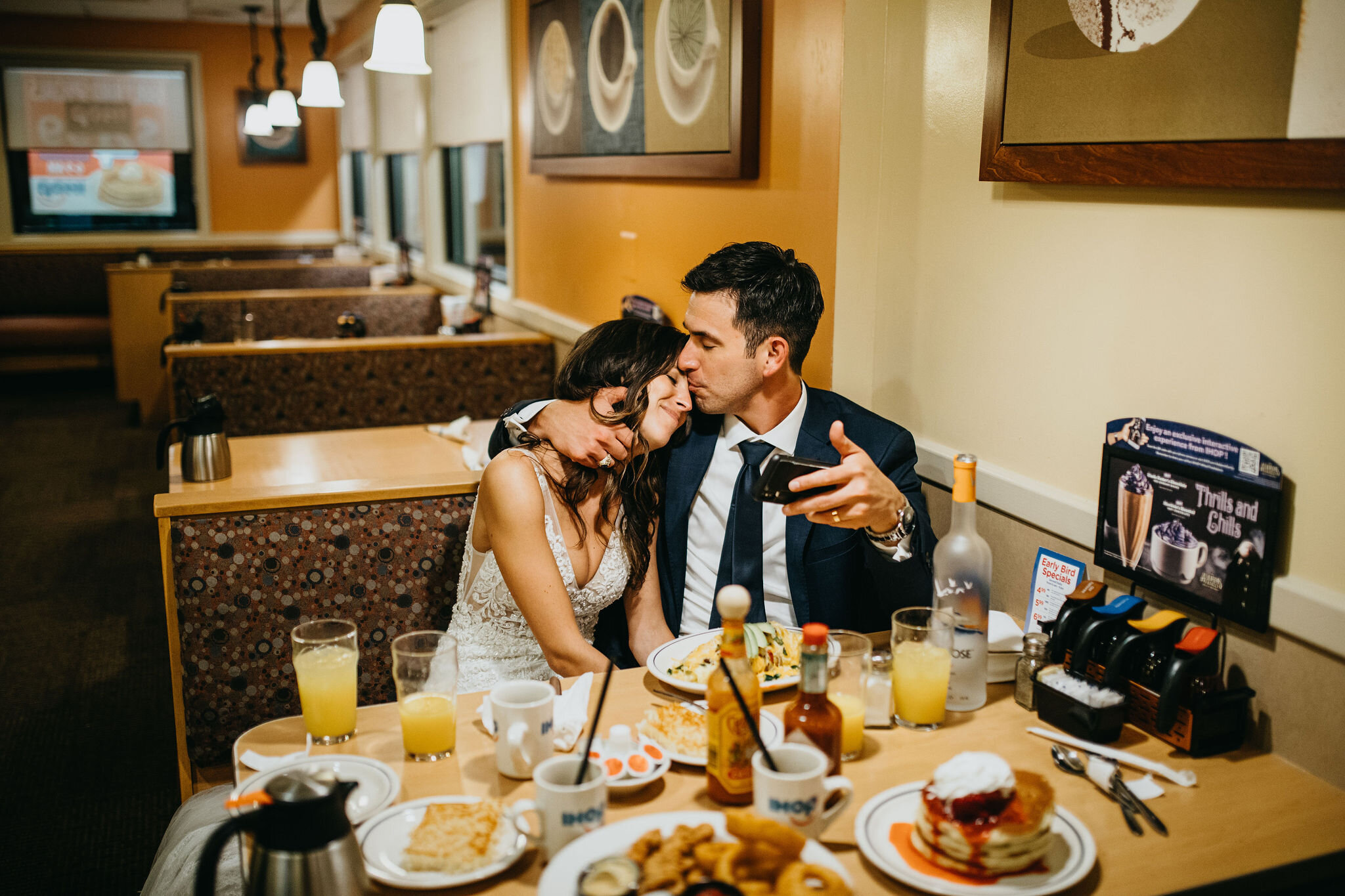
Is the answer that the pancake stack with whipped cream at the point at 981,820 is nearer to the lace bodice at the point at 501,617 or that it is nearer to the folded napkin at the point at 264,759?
the folded napkin at the point at 264,759

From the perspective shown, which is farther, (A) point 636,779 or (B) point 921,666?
(B) point 921,666

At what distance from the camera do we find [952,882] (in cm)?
110

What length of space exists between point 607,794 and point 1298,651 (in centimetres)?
95

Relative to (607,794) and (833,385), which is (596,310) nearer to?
(833,385)

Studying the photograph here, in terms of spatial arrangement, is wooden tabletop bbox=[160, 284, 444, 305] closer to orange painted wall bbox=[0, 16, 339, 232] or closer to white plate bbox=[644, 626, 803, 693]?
orange painted wall bbox=[0, 16, 339, 232]

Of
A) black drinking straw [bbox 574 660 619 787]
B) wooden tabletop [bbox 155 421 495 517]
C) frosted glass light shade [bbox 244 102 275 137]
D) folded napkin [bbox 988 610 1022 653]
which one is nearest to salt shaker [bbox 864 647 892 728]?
folded napkin [bbox 988 610 1022 653]

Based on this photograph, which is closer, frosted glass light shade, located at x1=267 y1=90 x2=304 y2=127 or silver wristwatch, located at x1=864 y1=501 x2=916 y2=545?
silver wristwatch, located at x1=864 y1=501 x2=916 y2=545

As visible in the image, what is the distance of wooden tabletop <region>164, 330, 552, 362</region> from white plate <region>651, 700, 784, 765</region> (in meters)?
3.10

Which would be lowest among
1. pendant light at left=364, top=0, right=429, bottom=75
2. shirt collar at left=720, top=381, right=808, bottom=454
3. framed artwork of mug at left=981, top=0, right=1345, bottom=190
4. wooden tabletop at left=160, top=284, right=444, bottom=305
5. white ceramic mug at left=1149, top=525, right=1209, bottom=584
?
white ceramic mug at left=1149, top=525, right=1209, bottom=584

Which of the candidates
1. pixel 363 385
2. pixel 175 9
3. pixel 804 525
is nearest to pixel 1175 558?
pixel 804 525

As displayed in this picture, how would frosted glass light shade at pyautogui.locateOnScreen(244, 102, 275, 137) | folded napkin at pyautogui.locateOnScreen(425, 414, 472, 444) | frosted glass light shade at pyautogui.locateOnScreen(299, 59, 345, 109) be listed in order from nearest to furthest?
folded napkin at pyautogui.locateOnScreen(425, 414, 472, 444) → frosted glass light shade at pyautogui.locateOnScreen(299, 59, 345, 109) → frosted glass light shade at pyautogui.locateOnScreen(244, 102, 275, 137)

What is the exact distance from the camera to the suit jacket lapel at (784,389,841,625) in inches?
78.8

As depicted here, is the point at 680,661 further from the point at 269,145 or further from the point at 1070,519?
the point at 269,145

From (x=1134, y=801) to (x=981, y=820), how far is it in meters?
0.27
